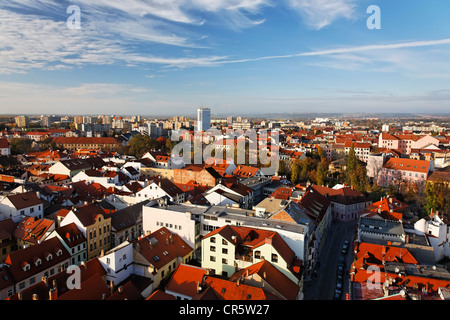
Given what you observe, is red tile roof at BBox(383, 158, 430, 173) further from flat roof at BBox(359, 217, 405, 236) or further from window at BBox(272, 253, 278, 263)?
window at BBox(272, 253, 278, 263)

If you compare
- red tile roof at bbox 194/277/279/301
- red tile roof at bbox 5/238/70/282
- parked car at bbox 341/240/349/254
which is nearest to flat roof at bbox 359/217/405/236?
parked car at bbox 341/240/349/254

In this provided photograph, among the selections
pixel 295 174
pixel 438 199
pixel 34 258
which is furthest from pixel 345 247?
pixel 34 258

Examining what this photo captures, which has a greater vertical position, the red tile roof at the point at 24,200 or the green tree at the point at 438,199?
the red tile roof at the point at 24,200

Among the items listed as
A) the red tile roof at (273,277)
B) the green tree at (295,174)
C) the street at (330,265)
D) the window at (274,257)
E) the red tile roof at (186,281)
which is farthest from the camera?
the green tree at (295,174)

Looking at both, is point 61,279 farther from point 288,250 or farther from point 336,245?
point 336,245

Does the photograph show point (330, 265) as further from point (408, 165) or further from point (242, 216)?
point (408, 165)

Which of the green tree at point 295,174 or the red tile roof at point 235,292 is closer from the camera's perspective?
the red tile roof at point 235,292

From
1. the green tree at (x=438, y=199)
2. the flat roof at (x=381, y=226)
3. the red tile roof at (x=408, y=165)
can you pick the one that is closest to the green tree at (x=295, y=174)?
the red tile roof at (x=408, y=165)

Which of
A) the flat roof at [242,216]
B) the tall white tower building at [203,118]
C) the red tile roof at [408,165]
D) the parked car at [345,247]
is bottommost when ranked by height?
the parked car at [345,247]

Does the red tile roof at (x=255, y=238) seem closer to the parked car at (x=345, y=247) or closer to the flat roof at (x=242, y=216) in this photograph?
the flat roof at (x=242, y=216)
